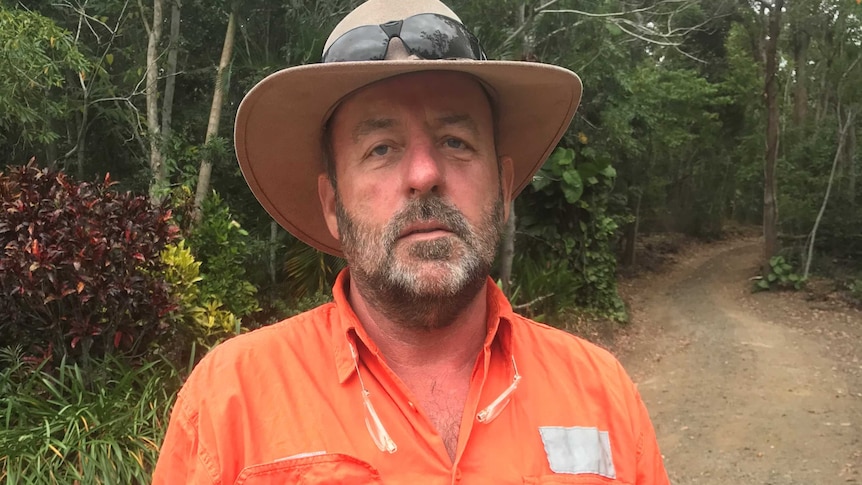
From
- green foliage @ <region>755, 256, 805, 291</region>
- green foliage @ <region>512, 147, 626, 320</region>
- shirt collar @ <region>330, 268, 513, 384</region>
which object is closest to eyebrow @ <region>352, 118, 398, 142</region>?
shirt collar @ <region>330, 268, 513, 384</region>

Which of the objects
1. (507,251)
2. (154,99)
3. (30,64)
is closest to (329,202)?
(30,64)

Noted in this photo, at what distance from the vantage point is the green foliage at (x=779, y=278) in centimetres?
1352

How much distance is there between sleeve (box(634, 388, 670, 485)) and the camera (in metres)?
1.67

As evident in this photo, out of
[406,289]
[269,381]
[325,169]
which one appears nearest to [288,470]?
[269,381]

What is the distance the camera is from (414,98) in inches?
66.6

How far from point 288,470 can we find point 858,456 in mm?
6151

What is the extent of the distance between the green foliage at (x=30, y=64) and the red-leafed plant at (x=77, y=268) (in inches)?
38.6

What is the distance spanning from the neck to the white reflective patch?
302 mm

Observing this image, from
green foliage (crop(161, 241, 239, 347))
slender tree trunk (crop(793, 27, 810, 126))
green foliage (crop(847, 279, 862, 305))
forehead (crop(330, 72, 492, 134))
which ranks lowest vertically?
green foliage (crop(847, 279, 862, 305))

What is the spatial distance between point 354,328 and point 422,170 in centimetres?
44

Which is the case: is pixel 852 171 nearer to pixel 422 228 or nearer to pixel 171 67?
pixel 171 67

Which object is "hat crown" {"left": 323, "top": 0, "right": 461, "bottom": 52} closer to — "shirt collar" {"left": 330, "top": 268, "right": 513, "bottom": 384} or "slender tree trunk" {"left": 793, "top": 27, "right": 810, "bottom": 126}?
"shirt collar" {"left": 330, "top": 268, "right": 513, "bottom": 384}

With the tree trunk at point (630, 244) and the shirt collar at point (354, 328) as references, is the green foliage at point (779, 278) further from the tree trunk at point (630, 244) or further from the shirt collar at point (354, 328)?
the shirt collar at point (354, 328)

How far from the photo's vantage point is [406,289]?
162cm
